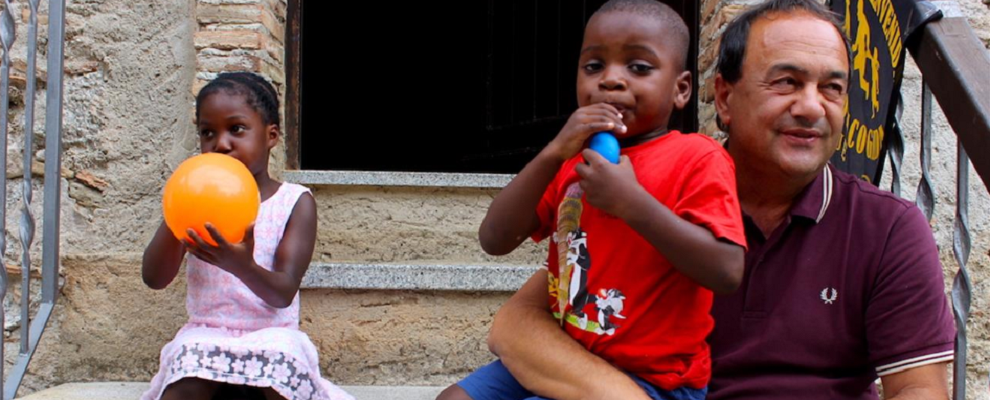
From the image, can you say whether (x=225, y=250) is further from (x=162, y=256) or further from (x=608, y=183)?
(x=608, y=183)

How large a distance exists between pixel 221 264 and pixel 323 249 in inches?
47.4

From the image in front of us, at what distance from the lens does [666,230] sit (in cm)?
140

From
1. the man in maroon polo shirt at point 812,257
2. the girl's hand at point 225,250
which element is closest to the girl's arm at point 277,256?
the girl's hand at point 225,250

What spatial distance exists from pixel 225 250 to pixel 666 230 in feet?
3.28

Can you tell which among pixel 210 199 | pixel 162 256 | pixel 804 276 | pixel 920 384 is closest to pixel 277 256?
pixel 162 256

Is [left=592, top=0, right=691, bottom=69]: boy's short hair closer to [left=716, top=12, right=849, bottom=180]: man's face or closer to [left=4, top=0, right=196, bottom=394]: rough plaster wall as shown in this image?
[left=716, top=12, right=849, bottom=180]: man's face

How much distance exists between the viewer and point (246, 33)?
2969mm

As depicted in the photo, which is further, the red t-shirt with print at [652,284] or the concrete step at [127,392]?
the concrete step at [127,392]

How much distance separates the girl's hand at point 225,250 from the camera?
1.78 meters

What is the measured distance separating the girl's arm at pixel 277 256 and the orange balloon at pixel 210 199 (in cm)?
2

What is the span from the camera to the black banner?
1.83m

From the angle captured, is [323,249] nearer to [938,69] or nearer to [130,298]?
[130,298]

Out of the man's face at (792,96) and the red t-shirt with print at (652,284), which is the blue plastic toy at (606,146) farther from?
the man's face at (792,96)

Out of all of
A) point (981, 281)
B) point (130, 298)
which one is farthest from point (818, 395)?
point (130, 298)
